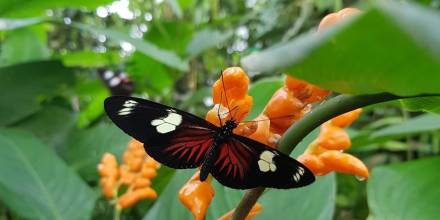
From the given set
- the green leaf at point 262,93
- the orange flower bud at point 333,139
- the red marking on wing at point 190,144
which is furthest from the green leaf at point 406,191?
the red marking on wing at point 190,144

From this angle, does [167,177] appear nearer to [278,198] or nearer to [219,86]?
[278,198]

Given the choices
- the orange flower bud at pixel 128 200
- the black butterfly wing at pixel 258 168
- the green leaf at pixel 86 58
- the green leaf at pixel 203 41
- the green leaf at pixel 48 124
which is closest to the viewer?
the black butterfly wing at pixel 258 168

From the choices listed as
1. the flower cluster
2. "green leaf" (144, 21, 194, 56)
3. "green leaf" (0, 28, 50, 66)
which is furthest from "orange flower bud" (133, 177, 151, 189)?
"green leaf" (144, 21, 194, 56)

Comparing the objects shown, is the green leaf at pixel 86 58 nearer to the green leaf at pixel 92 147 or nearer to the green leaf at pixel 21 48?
the green leaf at pixel 21 48

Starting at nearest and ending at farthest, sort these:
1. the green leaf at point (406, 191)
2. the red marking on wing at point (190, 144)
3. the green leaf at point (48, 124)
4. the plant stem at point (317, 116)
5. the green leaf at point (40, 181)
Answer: the plant stem at point (317, 116), the red marking on wing at point (190, 144), the green leaf at point (406, 191), the green leaf at point (40, 181), the green leaf at point (48, 124)

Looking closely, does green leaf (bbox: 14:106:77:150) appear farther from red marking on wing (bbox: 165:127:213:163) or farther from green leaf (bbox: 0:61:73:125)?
red marking on wing (bbox: 165:127:213:163)
